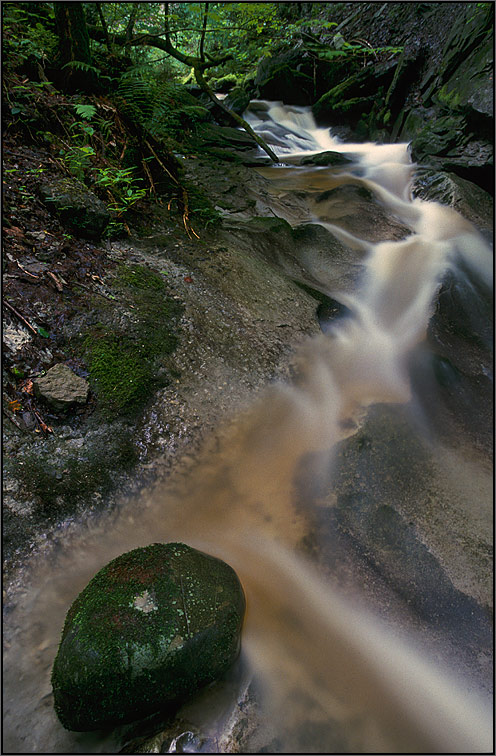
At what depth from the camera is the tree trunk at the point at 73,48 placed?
13.8ft

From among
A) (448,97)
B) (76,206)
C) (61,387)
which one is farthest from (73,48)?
(448,97)

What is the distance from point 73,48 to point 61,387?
4.21 meters

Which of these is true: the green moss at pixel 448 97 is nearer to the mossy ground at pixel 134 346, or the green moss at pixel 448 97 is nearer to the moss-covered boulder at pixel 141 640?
the mossy ground at pixel 134 346

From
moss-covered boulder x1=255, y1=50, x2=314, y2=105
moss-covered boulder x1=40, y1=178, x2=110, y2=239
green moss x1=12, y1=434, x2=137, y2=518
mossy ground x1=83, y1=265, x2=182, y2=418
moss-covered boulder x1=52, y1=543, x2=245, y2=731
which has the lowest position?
green moss x1=12, y1=434, x2=137, y2=518

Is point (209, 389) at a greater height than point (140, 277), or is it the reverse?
point (140, 277)

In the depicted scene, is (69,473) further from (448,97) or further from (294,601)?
(448,97)

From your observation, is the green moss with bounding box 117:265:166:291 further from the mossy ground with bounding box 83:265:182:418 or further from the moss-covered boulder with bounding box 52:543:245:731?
the moss-covered boulder with bounding box 52:543:245:731

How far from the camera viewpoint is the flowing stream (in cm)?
181

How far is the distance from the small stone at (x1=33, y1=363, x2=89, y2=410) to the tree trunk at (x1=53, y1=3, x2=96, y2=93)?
3.83m

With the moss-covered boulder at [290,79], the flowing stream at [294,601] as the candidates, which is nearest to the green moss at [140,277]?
the flowing stream at [294,601]

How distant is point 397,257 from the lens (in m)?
5.38

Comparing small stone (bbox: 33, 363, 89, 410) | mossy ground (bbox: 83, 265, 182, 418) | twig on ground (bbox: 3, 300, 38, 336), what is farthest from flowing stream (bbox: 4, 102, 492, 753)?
twig on ground (bbox: 3, 300, 38, 336)

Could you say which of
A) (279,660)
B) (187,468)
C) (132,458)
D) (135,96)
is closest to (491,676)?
(279,660)

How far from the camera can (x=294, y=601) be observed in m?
2.27
